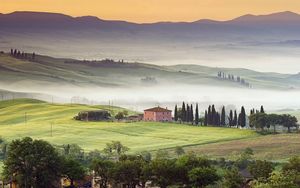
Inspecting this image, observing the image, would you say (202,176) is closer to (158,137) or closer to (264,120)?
(158,137)

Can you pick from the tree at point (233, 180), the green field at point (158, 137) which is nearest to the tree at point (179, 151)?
the green field at point (158, 137)

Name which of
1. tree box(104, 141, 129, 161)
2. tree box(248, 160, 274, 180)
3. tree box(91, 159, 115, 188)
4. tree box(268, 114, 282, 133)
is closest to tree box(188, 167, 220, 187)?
tree box(248, 160, 274, 180)

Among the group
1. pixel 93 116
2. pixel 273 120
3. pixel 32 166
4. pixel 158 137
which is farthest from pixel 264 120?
pixel 32 166

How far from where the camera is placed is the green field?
129875 mm

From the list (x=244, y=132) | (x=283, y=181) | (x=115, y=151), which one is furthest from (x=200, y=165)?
(x=244, y=132)

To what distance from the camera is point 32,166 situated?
311ft

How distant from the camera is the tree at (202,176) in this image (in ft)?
287

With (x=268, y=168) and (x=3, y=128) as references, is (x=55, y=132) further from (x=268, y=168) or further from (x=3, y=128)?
(x=268, y=168)

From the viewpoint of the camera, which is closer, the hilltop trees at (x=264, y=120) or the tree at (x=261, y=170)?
the tree at (x=261, y=170)

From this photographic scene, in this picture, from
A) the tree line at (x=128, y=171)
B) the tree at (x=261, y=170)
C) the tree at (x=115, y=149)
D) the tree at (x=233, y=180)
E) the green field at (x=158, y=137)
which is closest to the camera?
the tree at (x=233, y=180)

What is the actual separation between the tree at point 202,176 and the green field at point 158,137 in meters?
33.6

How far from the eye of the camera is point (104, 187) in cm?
9406

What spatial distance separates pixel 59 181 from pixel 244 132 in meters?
65.6

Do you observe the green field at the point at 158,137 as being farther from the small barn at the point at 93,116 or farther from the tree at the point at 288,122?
the tree at the point at 288,122
